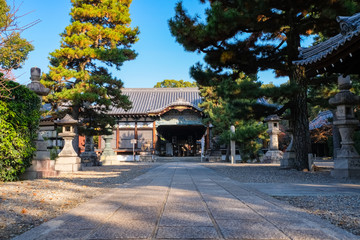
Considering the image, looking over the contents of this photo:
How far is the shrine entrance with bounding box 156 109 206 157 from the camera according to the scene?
22.3 meters

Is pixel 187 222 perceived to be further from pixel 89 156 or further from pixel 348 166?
pixel 89 156

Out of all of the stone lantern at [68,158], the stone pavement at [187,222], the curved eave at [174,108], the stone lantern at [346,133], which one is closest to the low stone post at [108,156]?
the curved eave at [174,108]

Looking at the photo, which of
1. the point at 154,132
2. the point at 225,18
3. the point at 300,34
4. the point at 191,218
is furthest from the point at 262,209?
the point at 154,132

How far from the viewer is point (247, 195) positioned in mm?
3760

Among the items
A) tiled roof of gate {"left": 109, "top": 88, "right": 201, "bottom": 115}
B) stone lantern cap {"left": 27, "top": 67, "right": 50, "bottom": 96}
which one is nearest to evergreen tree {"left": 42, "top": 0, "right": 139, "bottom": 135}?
stone lantern cap {"left": 27, "top": 67, "right": 50, "bottom": 96}

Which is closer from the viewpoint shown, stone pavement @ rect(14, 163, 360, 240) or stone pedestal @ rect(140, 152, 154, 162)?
stone pavement @ rect(14, 163, 360, 240)

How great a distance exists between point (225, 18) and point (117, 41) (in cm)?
759

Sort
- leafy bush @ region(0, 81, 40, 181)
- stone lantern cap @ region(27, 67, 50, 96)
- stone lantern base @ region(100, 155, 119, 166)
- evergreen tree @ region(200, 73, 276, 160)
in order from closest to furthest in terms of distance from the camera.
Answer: leafy bush @ region(0, 81, 40, 181), stone lantern cap @ region(27, 67, 50, 96), evergreen tree @ region(200, 73, 276, 160), stone lantern base @ region(100, 155, 119, 166)

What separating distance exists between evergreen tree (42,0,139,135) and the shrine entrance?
9.47 meters

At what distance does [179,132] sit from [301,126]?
2054cm

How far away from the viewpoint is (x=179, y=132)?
2816 centimetres

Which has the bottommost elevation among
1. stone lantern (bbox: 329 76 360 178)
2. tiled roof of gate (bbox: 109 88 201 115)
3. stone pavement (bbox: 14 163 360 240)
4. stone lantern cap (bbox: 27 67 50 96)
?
stone pavement (bbox: 14 163 360 240)

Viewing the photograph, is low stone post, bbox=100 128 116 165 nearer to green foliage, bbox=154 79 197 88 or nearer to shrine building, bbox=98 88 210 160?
shrine building, bbox=98 88 210 160

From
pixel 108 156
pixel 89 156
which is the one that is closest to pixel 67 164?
pixel 89 156
